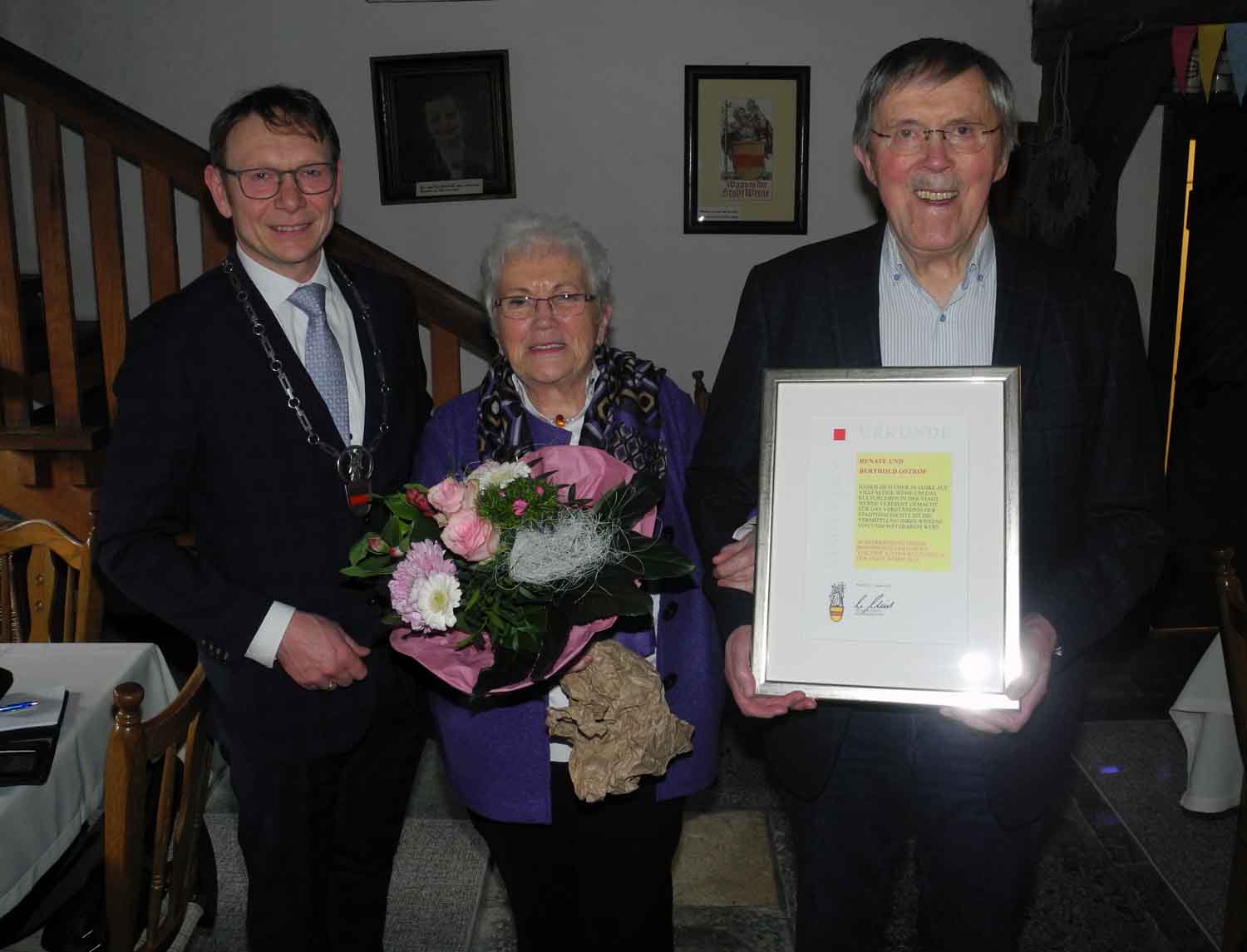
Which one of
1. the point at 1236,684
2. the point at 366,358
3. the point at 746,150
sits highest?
the point at 746,150

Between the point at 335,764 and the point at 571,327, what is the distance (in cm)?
93

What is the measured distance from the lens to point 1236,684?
6.73ft

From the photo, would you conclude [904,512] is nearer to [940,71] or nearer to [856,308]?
[856,308]

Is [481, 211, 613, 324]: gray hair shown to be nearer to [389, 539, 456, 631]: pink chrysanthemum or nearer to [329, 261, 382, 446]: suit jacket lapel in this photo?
[329, 261, 382, 446]: suit jacket lapel

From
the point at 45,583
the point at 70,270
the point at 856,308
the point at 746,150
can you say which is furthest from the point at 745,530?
the point at 746,150

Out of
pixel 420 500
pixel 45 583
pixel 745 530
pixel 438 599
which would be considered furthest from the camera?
pixel 45 583

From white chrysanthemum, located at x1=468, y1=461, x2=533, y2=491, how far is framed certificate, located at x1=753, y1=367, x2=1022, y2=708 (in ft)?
1.14

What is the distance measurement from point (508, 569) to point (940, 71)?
948 mm

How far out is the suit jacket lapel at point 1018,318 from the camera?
1.59 meters

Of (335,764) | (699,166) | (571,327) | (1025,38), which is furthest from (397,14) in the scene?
(335,764)

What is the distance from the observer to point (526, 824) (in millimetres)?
1874

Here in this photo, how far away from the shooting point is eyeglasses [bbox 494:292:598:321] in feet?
6.23

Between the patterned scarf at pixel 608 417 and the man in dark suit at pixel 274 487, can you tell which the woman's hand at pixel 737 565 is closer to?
the patterned scarf at pixel 608 417

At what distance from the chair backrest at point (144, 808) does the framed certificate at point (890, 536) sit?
100cm
